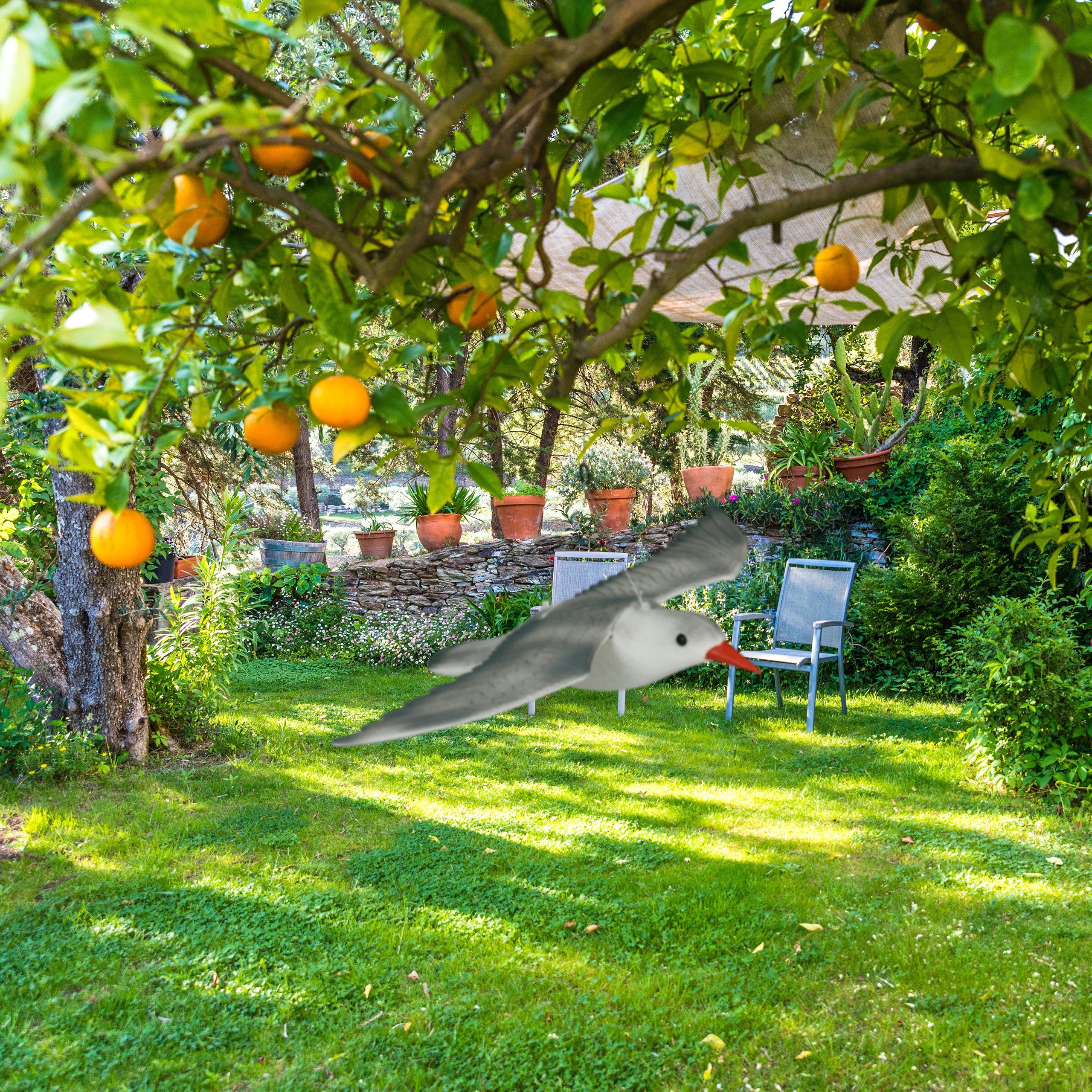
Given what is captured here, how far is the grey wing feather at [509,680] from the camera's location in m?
0.53

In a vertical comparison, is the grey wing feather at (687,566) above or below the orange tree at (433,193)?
below

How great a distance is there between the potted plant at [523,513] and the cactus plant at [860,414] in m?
2.90

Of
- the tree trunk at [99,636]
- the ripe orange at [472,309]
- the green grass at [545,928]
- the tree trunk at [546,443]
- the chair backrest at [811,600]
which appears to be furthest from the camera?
the tree trunk at [546,443]

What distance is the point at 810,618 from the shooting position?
5629 millimetres

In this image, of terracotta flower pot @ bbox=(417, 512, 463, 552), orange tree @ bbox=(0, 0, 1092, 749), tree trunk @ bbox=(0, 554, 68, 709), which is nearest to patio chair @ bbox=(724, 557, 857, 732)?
tree trunk @ bbox=(0, 554, 68, 709)

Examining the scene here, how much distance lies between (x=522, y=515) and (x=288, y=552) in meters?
2.28

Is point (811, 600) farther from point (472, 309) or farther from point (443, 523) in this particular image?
point (472, 309)

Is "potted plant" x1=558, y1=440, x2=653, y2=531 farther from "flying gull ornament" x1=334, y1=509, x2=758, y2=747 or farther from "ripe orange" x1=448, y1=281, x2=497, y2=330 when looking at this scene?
"flying gull ornament" x1=334, y1=509, x2=758, y2=747

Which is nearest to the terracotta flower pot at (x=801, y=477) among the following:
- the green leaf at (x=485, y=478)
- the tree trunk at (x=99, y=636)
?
the tree trunk at (x=99, y=636)

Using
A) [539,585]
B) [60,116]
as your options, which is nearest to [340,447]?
[60,116]

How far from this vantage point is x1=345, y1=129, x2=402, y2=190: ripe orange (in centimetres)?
66

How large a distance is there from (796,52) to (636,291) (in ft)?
1.21

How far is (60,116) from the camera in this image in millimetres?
367

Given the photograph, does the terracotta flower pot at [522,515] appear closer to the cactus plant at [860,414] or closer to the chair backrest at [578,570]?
the chair backrest at [578,570]
